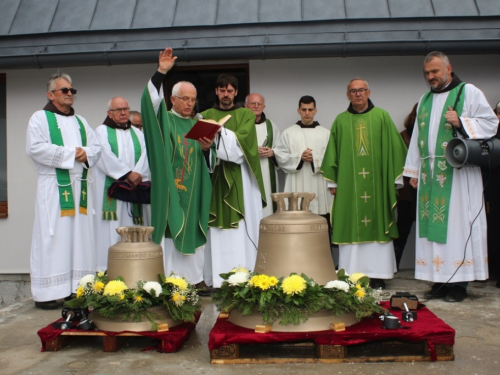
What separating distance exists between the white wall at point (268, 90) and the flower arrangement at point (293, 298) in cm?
454

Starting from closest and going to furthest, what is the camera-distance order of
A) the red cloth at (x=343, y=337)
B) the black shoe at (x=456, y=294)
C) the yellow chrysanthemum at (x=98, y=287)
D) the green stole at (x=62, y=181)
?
the red cloth at (x=343, y=337) < the yellow chrysanthemum at (x=98, y=287) < the black shoe at (x=456, y=294) < the green stole at (x=62, y=181)

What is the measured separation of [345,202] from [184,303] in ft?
9.87

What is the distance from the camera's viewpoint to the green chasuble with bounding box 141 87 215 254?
21.1 feet

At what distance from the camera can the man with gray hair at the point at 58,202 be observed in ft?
21.3

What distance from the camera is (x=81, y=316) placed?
4.94 meters

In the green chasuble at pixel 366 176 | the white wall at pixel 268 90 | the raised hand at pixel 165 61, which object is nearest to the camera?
the raised hand at pixel 165 61

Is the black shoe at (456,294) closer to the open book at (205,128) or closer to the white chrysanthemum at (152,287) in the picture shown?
the open book at (205,128)

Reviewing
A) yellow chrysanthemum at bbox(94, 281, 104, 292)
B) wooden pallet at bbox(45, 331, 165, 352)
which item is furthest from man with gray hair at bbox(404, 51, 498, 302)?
yellow chrysanthemum at bbox(94, 281, 104, 292)

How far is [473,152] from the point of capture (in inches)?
237

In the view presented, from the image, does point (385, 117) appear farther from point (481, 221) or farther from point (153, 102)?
point (153, 102)

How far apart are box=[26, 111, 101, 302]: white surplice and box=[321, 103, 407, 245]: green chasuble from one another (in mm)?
2814

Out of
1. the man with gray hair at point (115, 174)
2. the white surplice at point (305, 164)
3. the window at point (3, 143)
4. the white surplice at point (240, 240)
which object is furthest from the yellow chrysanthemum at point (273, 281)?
the window at point (3, 143)

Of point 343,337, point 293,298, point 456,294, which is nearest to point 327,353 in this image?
point 343,337

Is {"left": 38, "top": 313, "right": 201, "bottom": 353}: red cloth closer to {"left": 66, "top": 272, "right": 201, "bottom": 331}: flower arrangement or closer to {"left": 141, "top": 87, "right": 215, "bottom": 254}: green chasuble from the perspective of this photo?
{"left": 66, "top": 272, "right": 201, "bottom": 331}: flower arrangement
